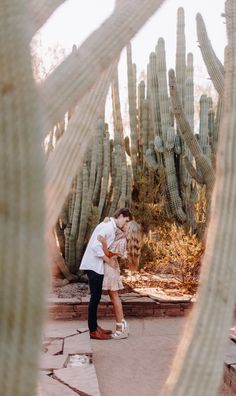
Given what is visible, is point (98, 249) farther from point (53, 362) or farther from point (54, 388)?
point (54, 388)

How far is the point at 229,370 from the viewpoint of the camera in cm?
577

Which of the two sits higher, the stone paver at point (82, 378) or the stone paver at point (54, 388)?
the stone paver at point (82, 378)

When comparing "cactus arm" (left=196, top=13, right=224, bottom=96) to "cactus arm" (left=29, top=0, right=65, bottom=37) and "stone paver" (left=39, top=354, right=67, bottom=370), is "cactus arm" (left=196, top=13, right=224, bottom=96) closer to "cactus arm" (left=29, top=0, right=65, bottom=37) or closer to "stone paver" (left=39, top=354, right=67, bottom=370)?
"stone paver" (left=39, top=354, right=67, bottom=370)

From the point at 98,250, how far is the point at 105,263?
25 centimetres

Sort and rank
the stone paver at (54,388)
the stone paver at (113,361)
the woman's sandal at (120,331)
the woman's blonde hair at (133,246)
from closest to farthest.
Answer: the stone paver at (54,388) < the stone paver at (113,361) < the woman's sandal at (120,331) < the woman's blonde hair at (133,246)

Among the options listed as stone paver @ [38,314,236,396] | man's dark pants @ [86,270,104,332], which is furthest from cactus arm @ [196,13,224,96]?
stone paver @ [38,314,236,396]

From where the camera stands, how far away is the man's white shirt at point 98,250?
7.06 meters

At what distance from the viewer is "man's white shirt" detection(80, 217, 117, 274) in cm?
706

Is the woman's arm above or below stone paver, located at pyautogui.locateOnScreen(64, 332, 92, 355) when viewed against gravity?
above

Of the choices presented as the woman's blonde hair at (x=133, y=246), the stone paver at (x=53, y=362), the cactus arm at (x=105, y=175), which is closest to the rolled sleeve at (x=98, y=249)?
the stone paver at (x=53, y=362)

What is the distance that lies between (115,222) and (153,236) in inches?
147

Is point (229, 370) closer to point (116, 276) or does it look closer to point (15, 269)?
point (116, 276)

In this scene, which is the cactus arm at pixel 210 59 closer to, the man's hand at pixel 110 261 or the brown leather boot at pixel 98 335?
the man's hand at pixel 110 261

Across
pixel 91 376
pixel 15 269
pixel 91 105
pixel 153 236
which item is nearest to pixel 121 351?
pixel 91 376
